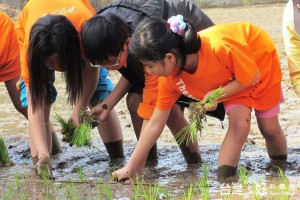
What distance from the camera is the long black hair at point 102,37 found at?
163 inches

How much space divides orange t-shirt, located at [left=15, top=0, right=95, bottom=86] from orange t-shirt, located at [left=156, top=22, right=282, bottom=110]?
698 mm

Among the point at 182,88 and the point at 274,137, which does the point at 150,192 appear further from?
the point at 274,137

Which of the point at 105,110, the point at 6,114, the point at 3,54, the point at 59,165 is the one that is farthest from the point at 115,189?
the point at 6,114

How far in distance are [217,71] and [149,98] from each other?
0.56 metres

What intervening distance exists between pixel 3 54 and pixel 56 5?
3.12 feet

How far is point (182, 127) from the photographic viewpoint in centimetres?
493

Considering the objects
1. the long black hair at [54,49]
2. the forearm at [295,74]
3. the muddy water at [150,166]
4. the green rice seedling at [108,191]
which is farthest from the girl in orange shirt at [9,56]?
the forearm at [295,74]

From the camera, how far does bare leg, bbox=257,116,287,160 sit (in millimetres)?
4668

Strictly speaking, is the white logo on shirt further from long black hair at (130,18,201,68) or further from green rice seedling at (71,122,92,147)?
green rice seedling at (71,122,92,147)

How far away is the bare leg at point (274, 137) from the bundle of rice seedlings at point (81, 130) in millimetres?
1145

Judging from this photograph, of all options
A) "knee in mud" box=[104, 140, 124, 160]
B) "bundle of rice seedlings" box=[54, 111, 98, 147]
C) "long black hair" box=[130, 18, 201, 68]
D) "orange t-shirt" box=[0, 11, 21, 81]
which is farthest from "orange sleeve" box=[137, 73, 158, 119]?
"orange t-shirt" box=[0, 11, 21, 81]

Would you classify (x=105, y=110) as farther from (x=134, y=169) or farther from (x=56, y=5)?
(x=56, y=5)

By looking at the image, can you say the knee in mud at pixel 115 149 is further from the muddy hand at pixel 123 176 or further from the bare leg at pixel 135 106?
the muddy hand at pixel 123 176

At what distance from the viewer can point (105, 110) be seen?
15.2 ft
